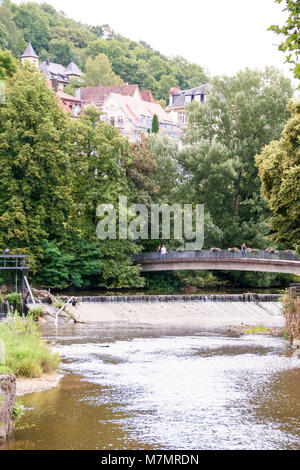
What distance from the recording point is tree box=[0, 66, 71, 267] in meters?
38.9

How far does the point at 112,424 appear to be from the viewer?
13117 mm

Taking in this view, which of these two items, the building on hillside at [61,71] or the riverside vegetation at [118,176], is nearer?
the riverside vegetation at [118,176]

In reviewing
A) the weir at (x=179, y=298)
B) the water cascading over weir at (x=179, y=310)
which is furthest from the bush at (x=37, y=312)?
the weir at (x=179, y=298)

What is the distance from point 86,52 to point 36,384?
500ft

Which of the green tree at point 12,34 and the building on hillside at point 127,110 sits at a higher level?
the green tree at point 12,34

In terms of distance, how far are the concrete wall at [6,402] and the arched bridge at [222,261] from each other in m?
30.0

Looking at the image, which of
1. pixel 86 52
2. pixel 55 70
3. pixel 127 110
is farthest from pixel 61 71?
pixel 127 110

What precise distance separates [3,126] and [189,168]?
52.8ft

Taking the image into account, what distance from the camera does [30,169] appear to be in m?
39.1

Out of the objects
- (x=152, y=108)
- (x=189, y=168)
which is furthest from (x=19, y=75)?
(x=152, y=108)

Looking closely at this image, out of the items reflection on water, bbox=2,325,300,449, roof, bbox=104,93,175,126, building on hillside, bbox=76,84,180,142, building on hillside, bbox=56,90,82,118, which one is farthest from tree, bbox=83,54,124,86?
reflection on water, bbox=2,325,300,449

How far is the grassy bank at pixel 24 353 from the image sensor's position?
53.6 feet

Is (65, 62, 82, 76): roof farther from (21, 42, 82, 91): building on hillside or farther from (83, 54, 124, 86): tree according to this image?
(83, 54, 124, 86): tree

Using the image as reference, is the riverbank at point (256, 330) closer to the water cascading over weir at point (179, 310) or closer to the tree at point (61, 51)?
the water cascading over weir at point (179, 310)
